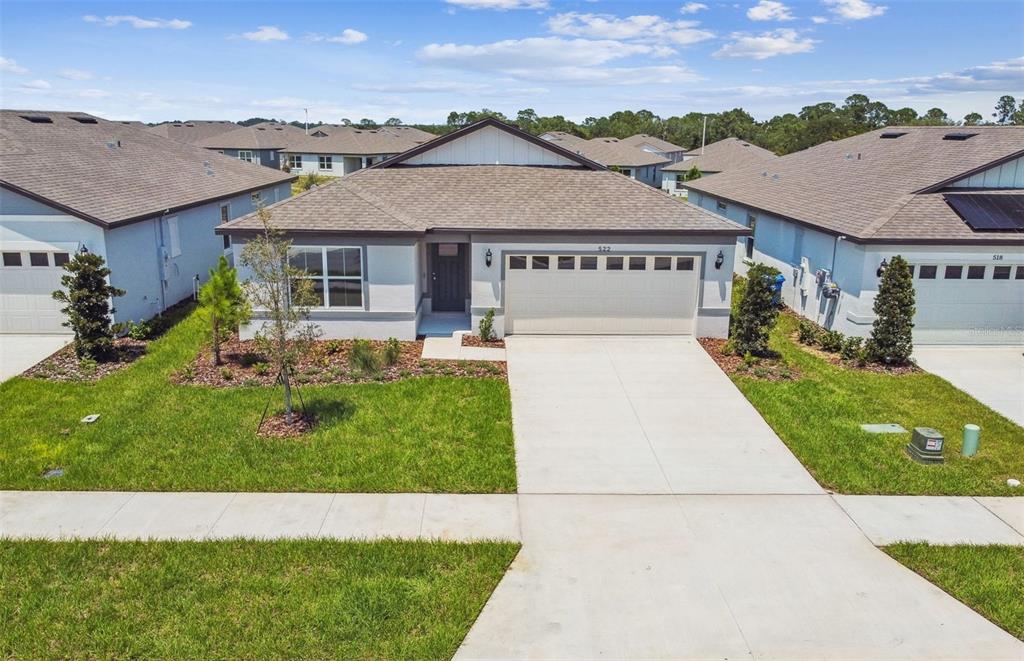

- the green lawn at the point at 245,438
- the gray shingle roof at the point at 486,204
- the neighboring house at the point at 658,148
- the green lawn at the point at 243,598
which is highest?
the neighboring house at the point at 658,148

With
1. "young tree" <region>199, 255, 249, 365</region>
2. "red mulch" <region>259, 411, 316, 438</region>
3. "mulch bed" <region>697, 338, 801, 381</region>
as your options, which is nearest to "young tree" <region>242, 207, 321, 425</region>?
"red mulch" <region>259, 411, 316, 438</region>

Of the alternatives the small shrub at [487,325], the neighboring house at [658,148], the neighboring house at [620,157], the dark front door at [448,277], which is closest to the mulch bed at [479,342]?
the small shrub at [487,325]

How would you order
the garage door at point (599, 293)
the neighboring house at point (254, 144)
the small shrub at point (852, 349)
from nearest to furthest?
the small shrub at point (852, 349) → the garage door at point (599, 293) → the neighboring house at point (254, 144)

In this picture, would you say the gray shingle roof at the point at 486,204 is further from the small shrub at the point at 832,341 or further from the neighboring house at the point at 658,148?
the neighboring house at the point at 658,148

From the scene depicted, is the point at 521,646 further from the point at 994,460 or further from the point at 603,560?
the point at 994,460

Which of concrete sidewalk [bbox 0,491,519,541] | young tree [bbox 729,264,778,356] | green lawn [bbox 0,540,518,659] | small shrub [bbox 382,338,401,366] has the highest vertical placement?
young tree [bbox 729,264,778,356]

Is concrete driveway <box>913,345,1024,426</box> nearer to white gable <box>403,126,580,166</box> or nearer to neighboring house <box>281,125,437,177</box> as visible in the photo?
white gable <box>403,126,580,166</box>

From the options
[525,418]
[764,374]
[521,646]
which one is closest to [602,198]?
[764,374]

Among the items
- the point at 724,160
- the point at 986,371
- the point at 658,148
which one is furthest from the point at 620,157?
the point at 986,371

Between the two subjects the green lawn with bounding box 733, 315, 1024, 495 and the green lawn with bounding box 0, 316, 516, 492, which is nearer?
the green lawn with bounding box 0, 316, 516, 492
